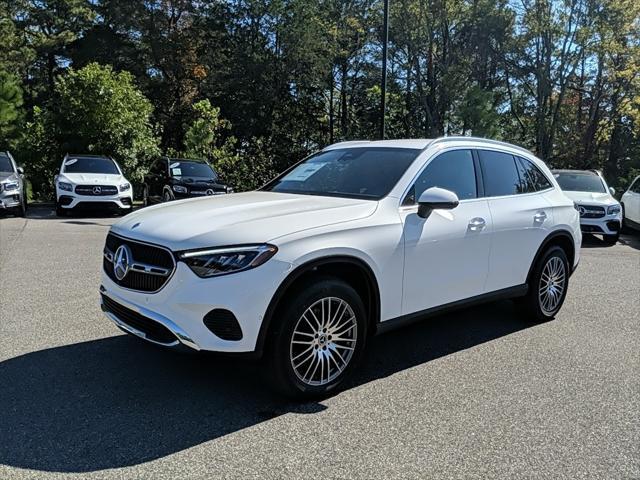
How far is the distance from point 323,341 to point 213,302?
0.86 metres

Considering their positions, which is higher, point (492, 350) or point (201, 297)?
point (201, 297)

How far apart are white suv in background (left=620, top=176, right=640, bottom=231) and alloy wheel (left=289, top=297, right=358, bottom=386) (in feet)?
40.4

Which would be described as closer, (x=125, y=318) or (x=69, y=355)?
(x=125, y=318)

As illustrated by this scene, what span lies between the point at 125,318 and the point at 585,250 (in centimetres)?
1037

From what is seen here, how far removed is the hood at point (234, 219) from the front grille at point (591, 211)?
33.1 ft

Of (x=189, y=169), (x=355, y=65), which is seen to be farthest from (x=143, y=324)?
(x=355, y=65)

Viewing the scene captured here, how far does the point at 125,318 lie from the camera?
12.4ft

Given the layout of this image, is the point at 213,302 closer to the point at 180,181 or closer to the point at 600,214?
the point at 600,214

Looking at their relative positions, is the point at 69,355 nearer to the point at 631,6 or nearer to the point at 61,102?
the point at 61,102

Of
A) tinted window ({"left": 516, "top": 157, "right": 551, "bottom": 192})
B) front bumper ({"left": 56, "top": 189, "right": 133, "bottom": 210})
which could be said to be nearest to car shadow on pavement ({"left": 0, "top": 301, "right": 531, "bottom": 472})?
tinted window ({"left": 516, "top": 157, "right": 551, "bottom": 192})

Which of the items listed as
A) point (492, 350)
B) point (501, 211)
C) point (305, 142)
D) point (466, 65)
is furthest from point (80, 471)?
point (305, 142)

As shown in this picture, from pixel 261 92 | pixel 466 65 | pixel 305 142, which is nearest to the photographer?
pixel 466 65

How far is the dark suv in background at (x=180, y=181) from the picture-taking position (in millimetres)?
14578

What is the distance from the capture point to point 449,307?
457cm
